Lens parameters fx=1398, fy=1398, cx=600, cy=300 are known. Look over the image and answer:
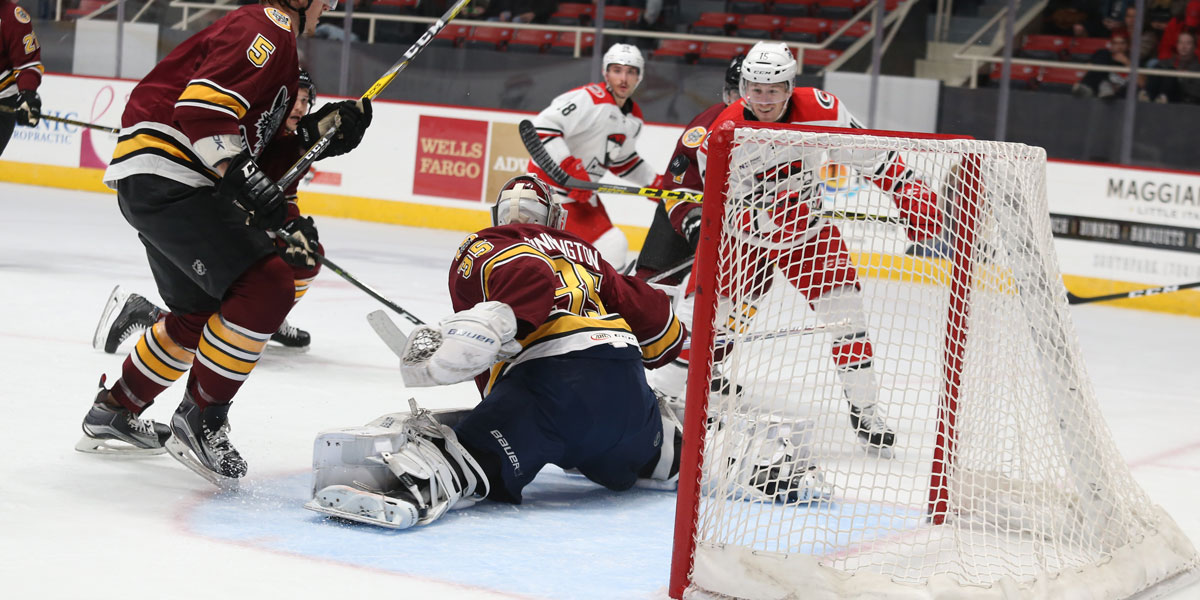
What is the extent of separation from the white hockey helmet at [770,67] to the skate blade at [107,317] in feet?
6.44

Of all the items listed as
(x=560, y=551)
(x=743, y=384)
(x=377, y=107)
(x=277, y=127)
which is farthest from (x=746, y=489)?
(x=377, y=107)

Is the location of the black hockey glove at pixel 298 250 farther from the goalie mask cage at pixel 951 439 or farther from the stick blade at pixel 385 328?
the goalie mask cage at pixel 951 439

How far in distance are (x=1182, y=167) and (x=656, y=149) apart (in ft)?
10.3

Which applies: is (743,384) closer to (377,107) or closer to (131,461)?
(131,461)

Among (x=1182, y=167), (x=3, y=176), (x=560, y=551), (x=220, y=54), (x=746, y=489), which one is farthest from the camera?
(x=3, y=176)

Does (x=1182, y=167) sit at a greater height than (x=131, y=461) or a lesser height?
greater

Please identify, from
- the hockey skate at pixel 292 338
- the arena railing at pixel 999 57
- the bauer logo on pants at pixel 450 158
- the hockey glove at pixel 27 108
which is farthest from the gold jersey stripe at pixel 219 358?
the bauer logo on pants at pixel 450 158

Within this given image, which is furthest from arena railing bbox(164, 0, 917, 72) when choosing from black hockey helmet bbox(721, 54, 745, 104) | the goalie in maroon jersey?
the goalie in maroon jersey

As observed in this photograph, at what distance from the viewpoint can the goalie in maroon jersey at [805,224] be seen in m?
2.39

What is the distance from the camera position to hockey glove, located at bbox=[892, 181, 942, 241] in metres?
2.71

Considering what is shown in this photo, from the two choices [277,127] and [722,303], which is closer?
[722,303]

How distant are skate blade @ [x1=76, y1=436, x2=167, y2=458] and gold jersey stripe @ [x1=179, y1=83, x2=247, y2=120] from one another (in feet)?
2.66

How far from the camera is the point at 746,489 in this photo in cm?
231

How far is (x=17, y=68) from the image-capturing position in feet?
19.2
